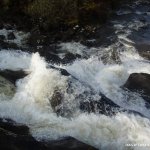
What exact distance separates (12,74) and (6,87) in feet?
2.54

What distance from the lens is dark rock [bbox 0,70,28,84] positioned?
1188 cm

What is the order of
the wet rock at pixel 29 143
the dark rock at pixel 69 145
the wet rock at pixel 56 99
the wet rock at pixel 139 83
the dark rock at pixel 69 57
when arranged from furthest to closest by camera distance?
the dark rock at pixel 69 57
the wet rock at pixel 139 83
the wet rock at pixel 56 99
the dark rock at pixel 69 145
the wet rock at pixel 29 143

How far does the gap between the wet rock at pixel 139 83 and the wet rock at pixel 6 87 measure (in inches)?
145

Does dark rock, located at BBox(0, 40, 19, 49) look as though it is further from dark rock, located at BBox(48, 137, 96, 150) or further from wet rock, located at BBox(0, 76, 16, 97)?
dark rock, located at BBox(48, 137, 96, 150)

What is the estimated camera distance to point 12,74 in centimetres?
1215

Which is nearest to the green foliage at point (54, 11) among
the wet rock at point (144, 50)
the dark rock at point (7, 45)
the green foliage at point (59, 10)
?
the green foliage at point (59, 10)

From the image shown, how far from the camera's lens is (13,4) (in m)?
18.0

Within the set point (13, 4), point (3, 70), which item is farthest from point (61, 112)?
point (13, 4)

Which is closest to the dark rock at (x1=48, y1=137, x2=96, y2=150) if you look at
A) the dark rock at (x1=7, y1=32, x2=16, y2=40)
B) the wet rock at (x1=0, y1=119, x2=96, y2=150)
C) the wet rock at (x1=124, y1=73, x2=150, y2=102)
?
the wet rock at (x1=0, y1=119, x2=96, y2=150)

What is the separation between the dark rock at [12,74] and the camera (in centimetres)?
1188

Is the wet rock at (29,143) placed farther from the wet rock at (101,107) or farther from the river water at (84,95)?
the wet rock at (101,107)

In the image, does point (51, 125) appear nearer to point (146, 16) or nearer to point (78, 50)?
point (78, 50)

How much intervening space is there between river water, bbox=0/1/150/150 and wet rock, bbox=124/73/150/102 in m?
0.23

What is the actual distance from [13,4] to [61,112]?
892 cm
